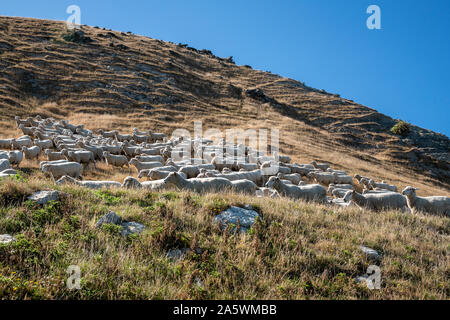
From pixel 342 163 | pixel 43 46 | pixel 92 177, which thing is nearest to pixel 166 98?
pixel 43 46

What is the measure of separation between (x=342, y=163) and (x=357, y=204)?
21.3m

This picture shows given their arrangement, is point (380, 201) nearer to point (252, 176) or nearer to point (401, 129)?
point (252, 176)

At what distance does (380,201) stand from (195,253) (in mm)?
10484

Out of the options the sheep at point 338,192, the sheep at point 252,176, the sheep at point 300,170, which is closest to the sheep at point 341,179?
the sheep at point 300,170

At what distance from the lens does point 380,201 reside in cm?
1212

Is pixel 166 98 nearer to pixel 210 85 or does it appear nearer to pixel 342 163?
pixel 210 85

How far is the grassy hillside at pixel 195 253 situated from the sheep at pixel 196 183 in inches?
130

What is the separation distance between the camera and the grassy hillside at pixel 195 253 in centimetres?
393

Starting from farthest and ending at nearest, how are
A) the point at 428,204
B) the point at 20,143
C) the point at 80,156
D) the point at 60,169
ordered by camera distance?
1. the point at 20,143
2. the point at 80,156
3. the point at 60,169
4. the point at 428,204

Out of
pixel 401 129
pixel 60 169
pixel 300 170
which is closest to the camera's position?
pixel 60 169

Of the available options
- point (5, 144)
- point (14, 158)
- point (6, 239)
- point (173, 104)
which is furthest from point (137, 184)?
point (173, 104)

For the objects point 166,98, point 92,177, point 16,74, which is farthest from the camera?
point 166,98

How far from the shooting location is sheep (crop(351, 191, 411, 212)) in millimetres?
11945
